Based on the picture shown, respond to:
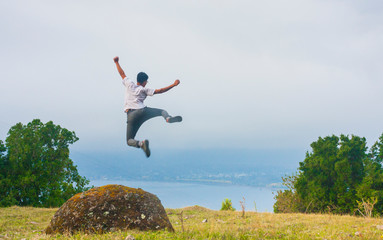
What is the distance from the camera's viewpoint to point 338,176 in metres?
30.9

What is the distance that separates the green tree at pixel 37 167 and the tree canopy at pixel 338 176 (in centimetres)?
2426

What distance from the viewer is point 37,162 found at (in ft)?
111

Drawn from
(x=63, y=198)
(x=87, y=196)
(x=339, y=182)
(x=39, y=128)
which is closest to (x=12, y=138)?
(x=39, y=128)

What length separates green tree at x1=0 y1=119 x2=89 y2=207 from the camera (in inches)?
1284

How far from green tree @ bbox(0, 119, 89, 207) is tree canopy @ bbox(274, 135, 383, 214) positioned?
24.3 metres

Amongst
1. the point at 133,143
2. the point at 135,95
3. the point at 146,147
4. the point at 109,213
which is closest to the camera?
the point at 146,147

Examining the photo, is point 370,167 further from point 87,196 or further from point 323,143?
point 87,196

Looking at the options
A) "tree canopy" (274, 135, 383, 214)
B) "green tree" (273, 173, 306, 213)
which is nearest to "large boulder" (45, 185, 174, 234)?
"tree canopy" (274, 135, 383, 214)

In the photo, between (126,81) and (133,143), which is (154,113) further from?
(126,81)

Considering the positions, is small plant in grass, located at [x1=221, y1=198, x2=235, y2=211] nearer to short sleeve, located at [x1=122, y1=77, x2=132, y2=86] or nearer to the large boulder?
the large boulder

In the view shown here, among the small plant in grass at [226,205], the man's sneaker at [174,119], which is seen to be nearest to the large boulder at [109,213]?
the man's sneaker at [174,119]

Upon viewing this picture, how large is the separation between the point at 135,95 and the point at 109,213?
4179mm

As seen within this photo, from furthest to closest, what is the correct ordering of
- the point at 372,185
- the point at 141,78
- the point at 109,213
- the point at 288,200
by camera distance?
the point at 288,200
the point at 372,185
the point at 109,213
the point at 141,78

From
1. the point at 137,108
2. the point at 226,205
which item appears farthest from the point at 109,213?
the point at 226,205
